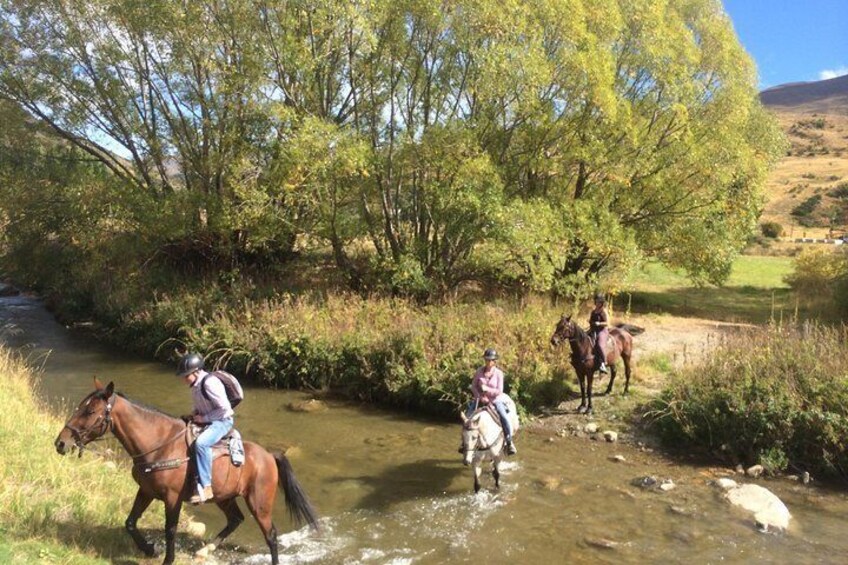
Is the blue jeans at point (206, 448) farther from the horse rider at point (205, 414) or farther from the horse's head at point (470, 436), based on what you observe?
the horse's head at point (470, 436)

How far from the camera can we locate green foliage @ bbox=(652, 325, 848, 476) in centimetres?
1103

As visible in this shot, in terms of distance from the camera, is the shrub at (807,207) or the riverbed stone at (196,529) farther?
the shrub at (807,207)

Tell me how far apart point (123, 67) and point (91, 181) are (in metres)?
4.64

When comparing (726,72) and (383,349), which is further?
(726,72)

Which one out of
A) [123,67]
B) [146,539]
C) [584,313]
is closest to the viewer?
[146,539]

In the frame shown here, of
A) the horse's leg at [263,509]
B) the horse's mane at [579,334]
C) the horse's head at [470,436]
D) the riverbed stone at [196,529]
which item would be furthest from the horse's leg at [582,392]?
the riverbed stone at [196,529]

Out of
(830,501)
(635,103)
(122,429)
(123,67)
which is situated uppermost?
(123,67)

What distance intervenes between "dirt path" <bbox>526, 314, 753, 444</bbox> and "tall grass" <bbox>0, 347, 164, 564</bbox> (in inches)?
331

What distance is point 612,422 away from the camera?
13781 millimetres

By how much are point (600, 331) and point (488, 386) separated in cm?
488

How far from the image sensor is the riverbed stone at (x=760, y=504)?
9234 millimetres

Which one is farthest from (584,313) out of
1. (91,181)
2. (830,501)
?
(91,181)

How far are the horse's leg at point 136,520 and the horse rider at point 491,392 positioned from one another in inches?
212

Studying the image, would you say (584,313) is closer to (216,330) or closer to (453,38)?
(453,38)
